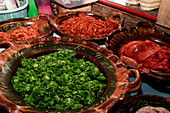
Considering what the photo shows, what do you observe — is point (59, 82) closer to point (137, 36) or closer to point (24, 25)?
point (137, 36)

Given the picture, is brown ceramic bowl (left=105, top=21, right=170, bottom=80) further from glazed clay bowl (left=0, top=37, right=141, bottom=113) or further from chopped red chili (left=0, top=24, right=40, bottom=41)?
chopped red chili (left=0, top=24, right=40, bottom=41)

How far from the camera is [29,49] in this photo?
140 cm

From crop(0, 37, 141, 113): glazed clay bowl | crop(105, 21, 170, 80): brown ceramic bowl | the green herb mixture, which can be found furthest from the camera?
crop(105, 21, 170, 80): brown ceramic bowl

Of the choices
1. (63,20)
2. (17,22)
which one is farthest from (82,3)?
(17,22)

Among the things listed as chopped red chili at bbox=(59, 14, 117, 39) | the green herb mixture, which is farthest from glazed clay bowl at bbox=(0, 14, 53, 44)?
the green herb mixture

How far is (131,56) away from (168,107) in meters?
0.65

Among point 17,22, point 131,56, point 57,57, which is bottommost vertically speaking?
point 131,56

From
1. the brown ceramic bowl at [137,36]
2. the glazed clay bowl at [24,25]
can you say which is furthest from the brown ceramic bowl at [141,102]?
the glazed clay bowl at [24,25]

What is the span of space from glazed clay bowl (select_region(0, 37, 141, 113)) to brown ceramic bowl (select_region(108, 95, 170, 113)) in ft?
0.31

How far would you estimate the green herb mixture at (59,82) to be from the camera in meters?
1.02

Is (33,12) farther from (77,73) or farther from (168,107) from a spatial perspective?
(168,107)

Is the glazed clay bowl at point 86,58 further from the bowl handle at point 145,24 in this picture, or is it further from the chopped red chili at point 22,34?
the bowl handle at point 145,24

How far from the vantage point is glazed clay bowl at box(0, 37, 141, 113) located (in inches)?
35.9

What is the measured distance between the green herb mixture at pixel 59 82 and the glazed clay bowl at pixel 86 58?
64 mm
